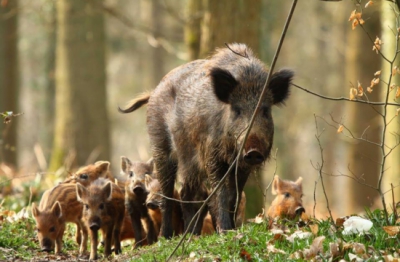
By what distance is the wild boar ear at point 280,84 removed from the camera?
343 inches

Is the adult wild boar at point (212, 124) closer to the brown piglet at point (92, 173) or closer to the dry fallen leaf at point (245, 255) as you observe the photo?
the brown piglet at point (92, 173)

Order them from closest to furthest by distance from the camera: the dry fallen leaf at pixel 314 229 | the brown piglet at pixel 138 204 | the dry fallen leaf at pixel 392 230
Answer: the dry fallen leaf at pixel 392 230, the dry fallen leaf at pixel 314 229, the brown piglet at pixel 138 204

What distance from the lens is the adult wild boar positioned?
8312 millimetres

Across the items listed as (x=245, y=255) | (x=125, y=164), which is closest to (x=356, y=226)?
(x=245, y=255)

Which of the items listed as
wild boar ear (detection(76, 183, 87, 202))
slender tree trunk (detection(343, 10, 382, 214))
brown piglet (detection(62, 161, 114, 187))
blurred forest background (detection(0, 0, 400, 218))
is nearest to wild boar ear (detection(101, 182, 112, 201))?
wild boar ear (detection(76, 183, 87, 202))

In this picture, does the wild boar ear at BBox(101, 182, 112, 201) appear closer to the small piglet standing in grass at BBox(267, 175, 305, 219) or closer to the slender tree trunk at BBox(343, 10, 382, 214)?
the small piglet standing in grass at BBox(267, 175, 305, 219)

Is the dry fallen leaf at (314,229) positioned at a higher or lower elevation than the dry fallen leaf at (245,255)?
higher

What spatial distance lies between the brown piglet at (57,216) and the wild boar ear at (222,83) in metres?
2.52

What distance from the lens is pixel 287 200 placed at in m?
9.79

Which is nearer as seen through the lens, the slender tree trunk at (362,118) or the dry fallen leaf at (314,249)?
the dry fallen leaf at (314,249)

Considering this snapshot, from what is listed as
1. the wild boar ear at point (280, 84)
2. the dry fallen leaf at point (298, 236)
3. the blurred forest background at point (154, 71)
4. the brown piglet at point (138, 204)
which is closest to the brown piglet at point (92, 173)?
the brown piglet at point (138, 204)

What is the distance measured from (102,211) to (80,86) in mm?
8886

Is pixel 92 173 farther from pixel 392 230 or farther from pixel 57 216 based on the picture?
pixel 392 230

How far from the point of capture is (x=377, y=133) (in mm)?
19312
